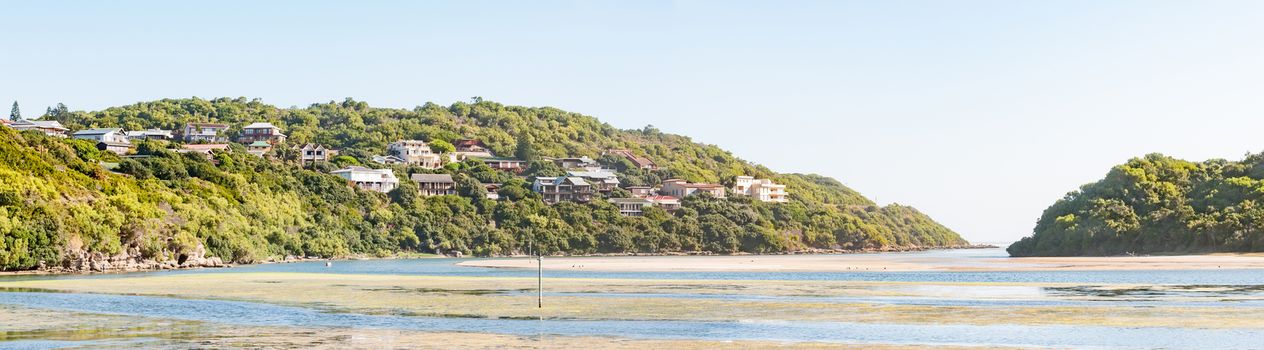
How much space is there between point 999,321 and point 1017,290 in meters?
19.4

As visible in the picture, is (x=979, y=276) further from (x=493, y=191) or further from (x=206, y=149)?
(x=206, y=149)

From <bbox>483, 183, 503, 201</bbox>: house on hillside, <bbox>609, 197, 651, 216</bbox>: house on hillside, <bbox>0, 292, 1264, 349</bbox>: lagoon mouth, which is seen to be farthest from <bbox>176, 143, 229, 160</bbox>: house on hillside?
<bbox>0, 292, 1264, 349</bbox>: lagoon mouth

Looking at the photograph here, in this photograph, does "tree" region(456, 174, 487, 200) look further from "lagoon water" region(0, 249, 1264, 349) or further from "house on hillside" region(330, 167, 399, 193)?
"lagoon water" region(0, 249, 1264, 349)

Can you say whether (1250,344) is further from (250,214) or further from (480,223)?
(480,223)

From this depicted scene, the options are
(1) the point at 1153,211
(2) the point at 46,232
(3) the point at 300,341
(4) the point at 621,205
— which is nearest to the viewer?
(3) the point at 300,341

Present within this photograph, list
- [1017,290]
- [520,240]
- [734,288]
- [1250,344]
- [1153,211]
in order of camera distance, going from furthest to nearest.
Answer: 1. [520,240]
2. [1153,211]
3. [734,288]
4. [1017,290]
5. [1250,344]

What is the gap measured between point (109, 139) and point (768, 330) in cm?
16078

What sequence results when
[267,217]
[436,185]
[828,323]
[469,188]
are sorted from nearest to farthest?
[828,323], [267,217], [469,188], [436,185]

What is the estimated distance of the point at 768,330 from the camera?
4091cm

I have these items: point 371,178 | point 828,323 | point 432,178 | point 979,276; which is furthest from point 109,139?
point 828,323

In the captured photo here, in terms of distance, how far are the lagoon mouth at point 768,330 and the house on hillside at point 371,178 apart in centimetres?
12874

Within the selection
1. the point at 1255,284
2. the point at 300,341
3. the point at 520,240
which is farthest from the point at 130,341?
the point at 520,240

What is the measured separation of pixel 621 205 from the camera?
641ft

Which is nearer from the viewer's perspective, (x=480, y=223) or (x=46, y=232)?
(x=46, y=232)
